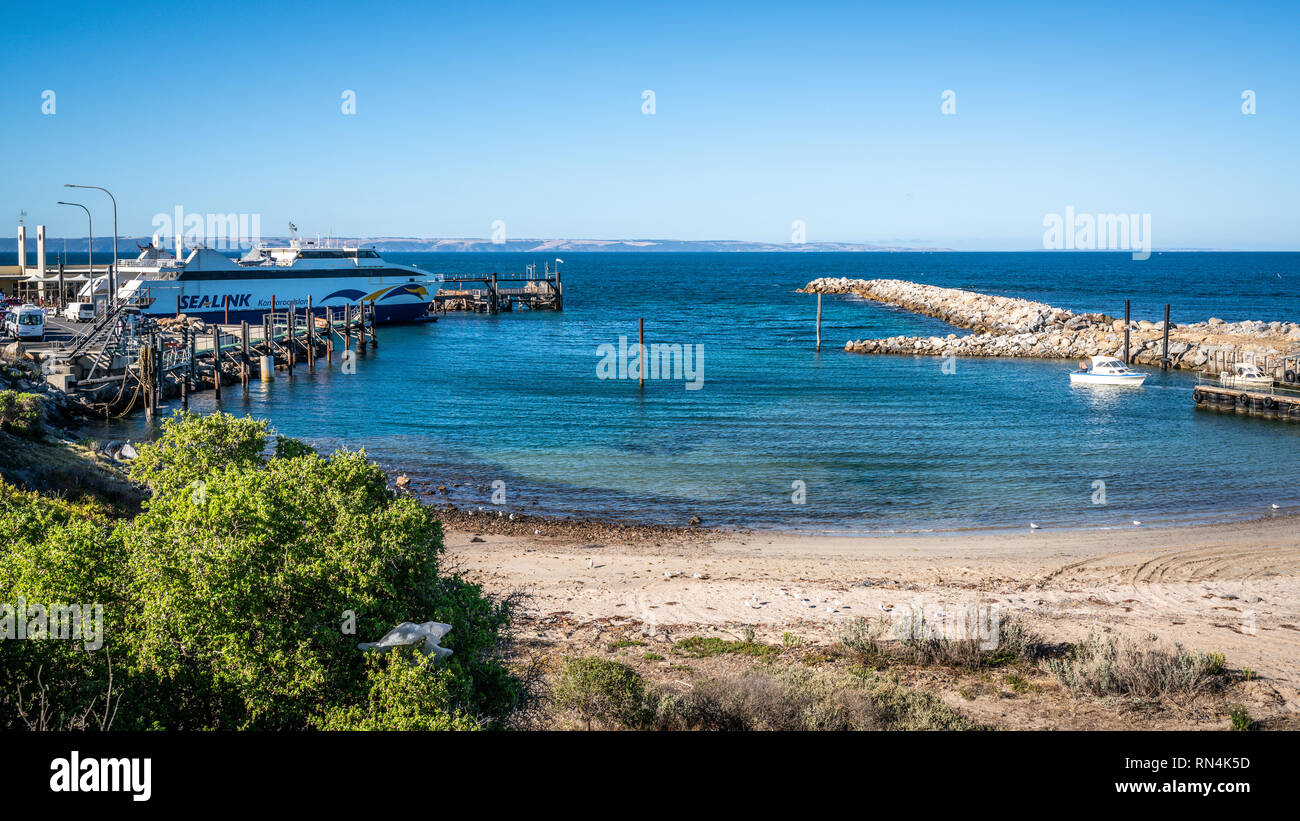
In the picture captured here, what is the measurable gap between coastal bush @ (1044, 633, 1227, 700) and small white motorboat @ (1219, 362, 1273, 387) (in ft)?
109

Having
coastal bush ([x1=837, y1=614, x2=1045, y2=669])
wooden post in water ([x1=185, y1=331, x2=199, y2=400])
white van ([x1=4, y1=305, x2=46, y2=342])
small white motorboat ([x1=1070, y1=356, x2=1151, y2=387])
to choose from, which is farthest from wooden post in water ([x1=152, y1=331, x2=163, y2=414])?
small white motorboat ([x1=1070, y1=356, x2=1151, y2=387])

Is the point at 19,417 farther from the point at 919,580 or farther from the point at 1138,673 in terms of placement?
the point at 1138,673

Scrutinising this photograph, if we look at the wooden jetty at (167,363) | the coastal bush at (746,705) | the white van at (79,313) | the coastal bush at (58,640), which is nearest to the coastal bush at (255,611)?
the coastal bush at (58,640)

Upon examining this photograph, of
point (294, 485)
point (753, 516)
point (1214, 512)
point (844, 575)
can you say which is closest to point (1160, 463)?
point (1214, 512)

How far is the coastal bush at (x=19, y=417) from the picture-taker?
2142cm

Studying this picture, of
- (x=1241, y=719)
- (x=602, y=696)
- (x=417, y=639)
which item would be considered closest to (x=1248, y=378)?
(x=1241, y=719)

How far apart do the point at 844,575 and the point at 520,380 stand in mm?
30995

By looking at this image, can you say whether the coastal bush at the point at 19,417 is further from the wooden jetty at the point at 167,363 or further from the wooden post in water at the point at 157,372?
the wooden post in water at the point at 157,372

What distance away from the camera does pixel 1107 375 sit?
42938 mm

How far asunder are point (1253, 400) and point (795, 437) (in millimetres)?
18852

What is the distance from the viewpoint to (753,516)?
2255cm

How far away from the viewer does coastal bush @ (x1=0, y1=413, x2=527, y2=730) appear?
7.21 meters

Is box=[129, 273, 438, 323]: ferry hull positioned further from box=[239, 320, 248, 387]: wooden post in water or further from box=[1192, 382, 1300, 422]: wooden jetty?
box=[1192, 382, 1300, 422]: wooden jetty
